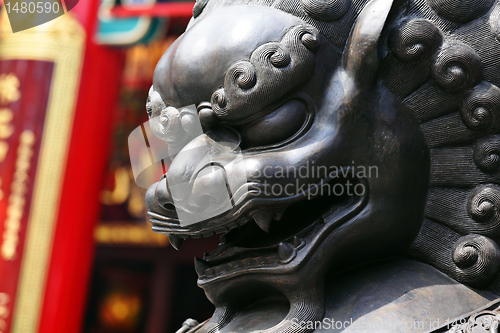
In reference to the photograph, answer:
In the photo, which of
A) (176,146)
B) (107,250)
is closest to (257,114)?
(176,146)

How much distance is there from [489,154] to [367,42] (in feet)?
Answer: 0.96

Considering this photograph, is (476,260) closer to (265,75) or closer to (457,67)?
(457,67)

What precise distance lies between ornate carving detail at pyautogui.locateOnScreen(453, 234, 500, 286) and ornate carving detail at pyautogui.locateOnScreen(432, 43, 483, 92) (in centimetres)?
27

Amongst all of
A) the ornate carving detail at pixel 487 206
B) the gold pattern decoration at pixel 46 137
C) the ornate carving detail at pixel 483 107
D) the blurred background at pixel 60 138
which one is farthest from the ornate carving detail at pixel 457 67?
the gold pattern decoration at pixel 46 137

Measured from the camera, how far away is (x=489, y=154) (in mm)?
993

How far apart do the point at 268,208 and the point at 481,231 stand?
0.38 meters

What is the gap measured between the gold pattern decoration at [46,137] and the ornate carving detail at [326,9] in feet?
8.56

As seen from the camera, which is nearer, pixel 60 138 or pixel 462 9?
pixel 462 9

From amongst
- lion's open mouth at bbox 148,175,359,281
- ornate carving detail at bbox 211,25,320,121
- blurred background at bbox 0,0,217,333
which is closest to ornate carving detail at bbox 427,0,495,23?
ornate carving detail at bbox 211,25,320,121

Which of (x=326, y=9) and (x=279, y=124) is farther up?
(x=326, y=9)

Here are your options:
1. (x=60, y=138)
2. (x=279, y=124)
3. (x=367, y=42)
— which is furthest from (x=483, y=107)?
(x=60, y=138)

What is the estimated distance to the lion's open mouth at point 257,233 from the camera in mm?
978

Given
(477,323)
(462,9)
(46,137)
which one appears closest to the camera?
(477,323)

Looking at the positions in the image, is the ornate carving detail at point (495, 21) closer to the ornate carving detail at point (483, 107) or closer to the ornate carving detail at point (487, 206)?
the ornate carving detail at point (483, 107)
